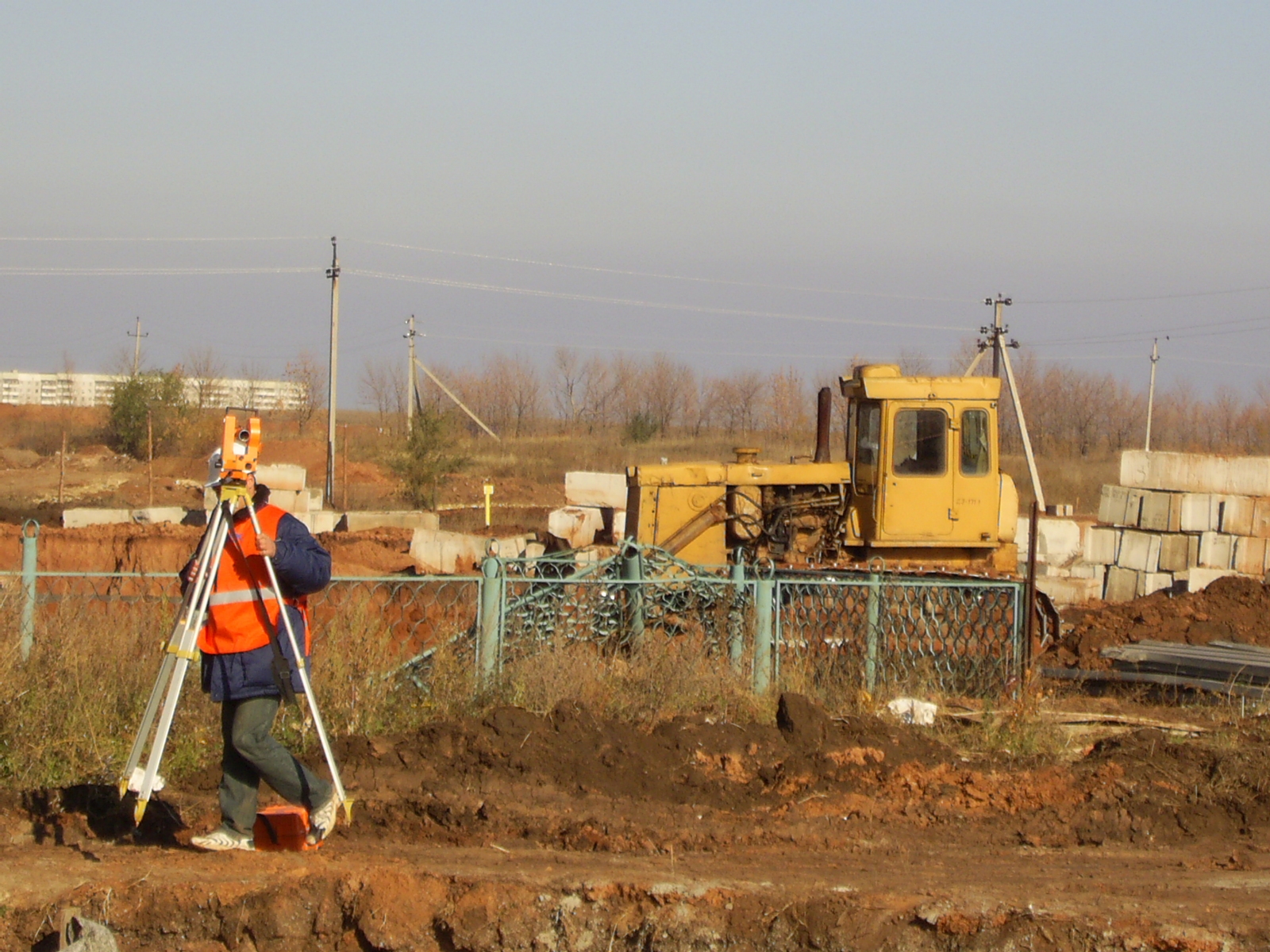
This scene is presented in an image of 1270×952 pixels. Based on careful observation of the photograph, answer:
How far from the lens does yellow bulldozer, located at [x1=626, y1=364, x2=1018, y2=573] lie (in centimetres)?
1150

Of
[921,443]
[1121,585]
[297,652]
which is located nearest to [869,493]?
[921,443]

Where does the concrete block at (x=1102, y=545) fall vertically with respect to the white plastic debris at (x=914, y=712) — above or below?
above

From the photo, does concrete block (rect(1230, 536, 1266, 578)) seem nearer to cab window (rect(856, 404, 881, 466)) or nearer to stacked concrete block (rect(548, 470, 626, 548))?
cab window (rect(856, 404, 881, 466))

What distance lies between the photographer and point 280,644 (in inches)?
199

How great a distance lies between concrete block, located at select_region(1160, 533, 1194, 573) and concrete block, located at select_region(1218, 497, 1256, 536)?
1.74ft

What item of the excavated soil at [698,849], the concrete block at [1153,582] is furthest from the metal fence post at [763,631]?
the concrete block at [1153,582]

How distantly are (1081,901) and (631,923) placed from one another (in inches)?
67.7

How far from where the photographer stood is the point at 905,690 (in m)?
8.41

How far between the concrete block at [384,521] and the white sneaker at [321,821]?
1553 cm

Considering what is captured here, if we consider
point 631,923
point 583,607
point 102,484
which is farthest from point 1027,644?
point 102,484

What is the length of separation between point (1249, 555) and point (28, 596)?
52.0ft

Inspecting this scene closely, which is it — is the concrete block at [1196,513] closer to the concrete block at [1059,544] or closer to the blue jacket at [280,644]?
the concrete block at [1059,544]

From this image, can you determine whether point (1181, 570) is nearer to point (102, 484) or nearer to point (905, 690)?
point (905, 690)

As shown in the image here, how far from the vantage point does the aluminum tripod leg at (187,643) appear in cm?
489
